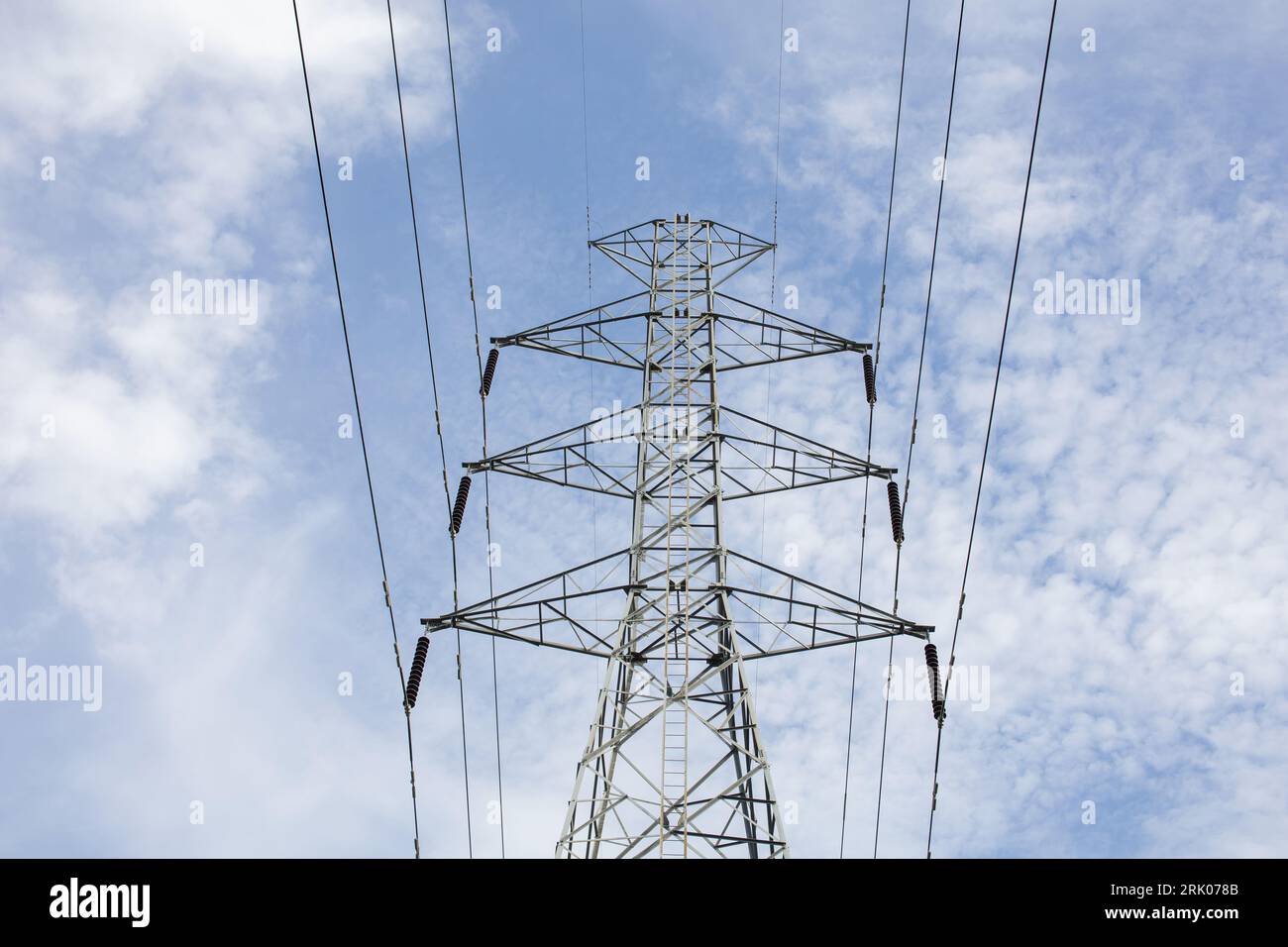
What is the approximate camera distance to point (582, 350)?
920 inches

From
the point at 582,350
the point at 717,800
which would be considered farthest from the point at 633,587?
the point at 582,350

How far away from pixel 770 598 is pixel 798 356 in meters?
7.14

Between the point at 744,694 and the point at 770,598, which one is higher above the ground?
the point at 770,598

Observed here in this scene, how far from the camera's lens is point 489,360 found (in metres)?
24.0
